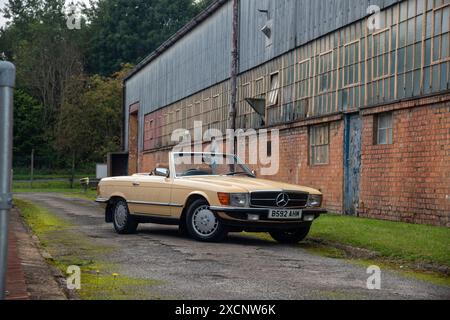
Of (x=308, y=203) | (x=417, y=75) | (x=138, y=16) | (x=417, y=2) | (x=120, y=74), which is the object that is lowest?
(x=308, y=203)

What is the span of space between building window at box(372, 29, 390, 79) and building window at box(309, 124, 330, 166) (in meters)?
3.06

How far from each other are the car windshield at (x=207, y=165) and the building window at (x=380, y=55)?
598cm

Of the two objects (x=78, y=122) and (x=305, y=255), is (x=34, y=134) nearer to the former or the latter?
(x=78, y=122)

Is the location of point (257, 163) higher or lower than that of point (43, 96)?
lower

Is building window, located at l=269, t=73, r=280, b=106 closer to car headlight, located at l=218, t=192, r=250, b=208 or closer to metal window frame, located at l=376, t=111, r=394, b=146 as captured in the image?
metal window frame, located at l=376, t=111, r=394, b=146

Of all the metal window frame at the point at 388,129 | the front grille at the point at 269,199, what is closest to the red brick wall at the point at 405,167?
the metal window frame at the point at 388,129

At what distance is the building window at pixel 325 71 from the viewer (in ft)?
64.9

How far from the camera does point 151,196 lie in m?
11.8

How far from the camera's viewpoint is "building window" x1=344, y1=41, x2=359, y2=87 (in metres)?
18.2

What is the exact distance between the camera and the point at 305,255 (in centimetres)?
968

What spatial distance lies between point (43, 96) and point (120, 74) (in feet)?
49.8
